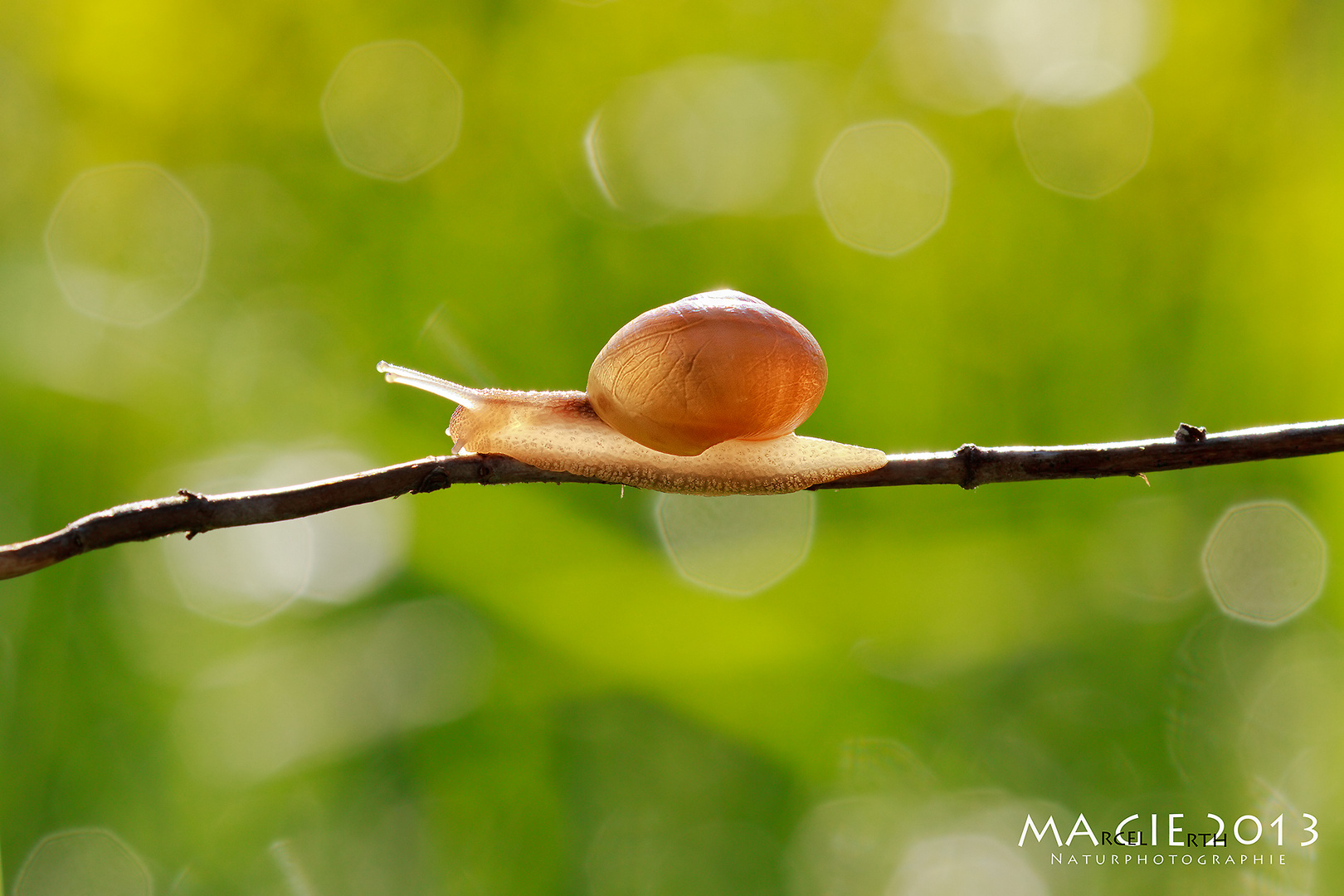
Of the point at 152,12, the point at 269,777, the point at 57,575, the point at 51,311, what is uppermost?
the point at 152,12

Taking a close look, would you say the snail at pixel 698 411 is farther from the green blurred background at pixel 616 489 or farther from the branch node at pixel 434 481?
the green blurred background at pixel 616 489

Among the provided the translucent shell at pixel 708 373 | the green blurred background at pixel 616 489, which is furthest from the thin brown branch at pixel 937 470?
the green blurred background at pixel 616 489

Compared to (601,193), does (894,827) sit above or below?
below

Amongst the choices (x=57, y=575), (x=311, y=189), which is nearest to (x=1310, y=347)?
(x=311, y=189)

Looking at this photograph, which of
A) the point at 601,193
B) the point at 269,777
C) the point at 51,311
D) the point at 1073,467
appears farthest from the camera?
the point at 601,193

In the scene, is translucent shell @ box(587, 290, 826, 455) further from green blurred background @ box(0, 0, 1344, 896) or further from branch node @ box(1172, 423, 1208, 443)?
green blurred background @ box(0, 0, 1344, 896)

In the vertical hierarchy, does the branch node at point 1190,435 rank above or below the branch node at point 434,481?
above

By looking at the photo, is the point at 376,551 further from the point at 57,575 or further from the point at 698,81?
the point at 698,81
